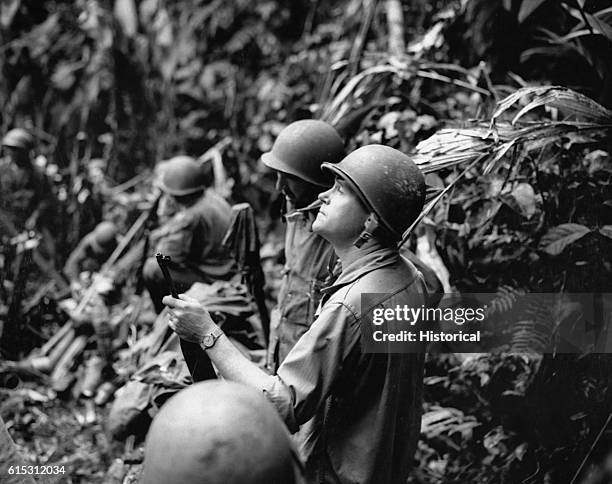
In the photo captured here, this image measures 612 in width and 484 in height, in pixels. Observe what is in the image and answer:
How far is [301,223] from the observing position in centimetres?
393

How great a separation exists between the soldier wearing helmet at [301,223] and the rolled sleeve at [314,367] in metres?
1.42

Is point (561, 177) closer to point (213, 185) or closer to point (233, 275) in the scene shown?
point (233, 275)

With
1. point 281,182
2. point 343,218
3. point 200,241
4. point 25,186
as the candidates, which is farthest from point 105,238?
point 343,218

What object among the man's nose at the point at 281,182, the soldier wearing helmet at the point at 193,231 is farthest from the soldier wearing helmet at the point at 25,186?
the man's nose at the point at 281,182

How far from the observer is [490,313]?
157 inches

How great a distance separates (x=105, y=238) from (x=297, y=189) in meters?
4.49

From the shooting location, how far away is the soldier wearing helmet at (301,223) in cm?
383

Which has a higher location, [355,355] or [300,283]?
[355,355]

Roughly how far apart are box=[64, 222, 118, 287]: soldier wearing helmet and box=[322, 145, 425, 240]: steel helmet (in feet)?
18.7

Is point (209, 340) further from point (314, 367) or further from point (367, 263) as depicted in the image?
point (367, 263)

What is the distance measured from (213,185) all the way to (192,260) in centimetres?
234

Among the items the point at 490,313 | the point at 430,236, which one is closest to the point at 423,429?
the point at 490,313

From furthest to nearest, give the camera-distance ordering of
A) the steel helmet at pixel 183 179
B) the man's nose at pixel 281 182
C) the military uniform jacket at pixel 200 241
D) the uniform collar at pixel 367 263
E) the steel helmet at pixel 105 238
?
the steel helmet at pixel 105 238 → the steel helmet at pixel 183 179 → the military uniform jacket at pixel 200 241 → the man's nose at pixel 281 182 → the uniform collar at pixel 367 263

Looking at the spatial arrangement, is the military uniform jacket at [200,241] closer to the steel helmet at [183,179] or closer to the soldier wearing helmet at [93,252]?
the steel helmet at [183,179]
